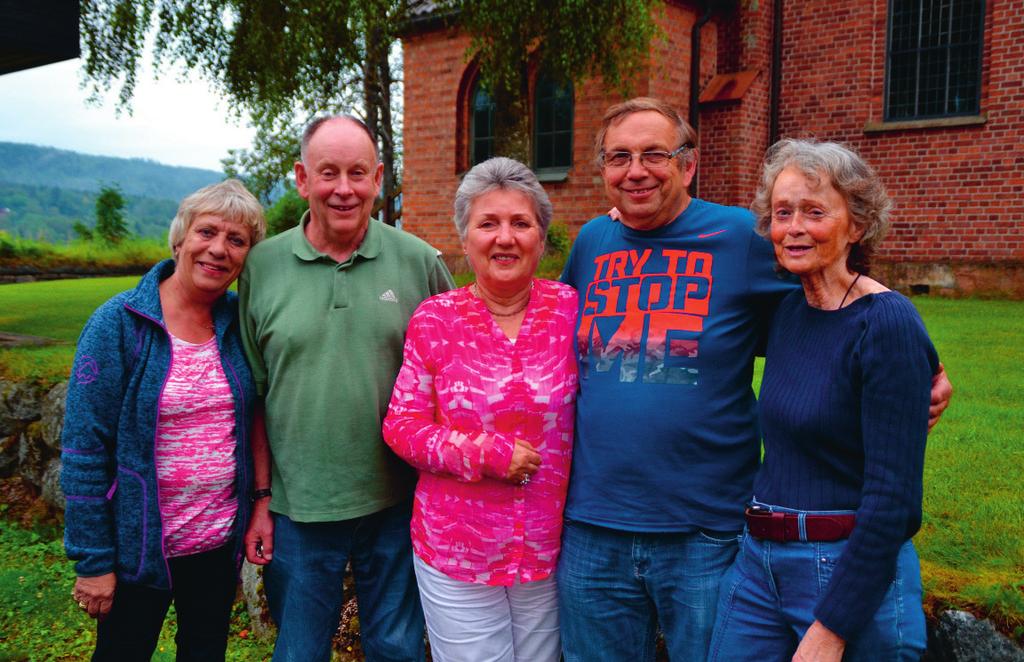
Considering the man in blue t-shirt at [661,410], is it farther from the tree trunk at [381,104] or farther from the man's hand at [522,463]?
the tree trunk at [381,104]

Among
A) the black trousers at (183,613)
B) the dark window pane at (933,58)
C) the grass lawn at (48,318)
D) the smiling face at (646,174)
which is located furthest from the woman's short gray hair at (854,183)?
the dark window pane at (933,58)

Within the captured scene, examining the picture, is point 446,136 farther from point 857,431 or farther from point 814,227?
point 857,431

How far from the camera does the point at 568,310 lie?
2559mm

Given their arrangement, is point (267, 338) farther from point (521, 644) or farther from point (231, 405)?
point (521, 644)

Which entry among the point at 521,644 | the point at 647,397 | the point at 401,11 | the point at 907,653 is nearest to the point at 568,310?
the point at 647,397

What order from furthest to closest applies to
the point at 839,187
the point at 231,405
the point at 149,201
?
the point at 149,201, the point at 231,405, the point at 839,187

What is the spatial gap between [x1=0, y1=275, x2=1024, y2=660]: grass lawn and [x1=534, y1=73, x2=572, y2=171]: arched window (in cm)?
690

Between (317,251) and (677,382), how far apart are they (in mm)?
1339

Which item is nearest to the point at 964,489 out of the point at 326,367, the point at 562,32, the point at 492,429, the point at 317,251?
the point at 492,429

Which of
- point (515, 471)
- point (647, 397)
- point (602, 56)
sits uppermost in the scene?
point (602, 56)

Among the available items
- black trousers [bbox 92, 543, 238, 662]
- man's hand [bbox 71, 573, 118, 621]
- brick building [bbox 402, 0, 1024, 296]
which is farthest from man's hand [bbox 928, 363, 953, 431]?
brick building [bbox 402, 0, 1024, 296]

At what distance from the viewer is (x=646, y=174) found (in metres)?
2.37

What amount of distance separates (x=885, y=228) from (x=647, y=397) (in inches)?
30.5

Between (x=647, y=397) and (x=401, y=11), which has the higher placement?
(x=401, y=11)
